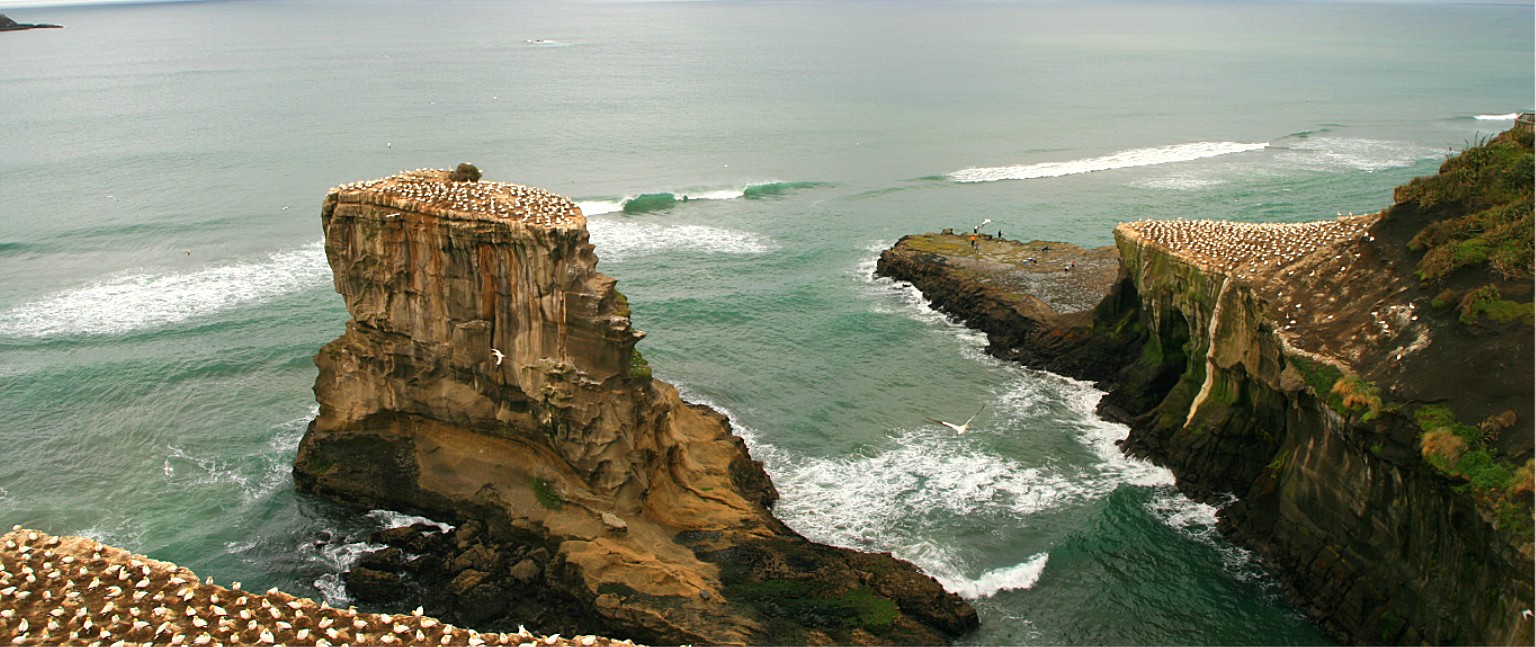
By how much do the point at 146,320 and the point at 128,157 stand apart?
40299 millimetres

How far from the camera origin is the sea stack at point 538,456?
30031mm

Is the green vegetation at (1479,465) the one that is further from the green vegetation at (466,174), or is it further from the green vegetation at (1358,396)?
the green vegetation at (466,174)

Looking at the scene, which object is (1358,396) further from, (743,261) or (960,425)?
(743,261)

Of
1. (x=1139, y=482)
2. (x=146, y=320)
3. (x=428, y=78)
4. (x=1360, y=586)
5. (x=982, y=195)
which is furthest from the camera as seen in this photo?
(x=428, y=78)

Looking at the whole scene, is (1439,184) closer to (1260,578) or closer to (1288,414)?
(1288,414)

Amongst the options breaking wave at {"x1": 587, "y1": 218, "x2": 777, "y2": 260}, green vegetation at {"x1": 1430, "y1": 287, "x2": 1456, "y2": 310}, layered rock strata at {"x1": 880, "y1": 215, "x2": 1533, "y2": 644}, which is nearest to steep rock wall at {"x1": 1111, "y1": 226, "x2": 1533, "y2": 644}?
layered rock strata at {"x1": 880, "y1": 215, "x2": 1533, "y2": 644}

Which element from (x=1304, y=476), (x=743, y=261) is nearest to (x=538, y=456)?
(x=1304, y=476)

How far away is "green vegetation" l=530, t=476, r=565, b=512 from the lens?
108 ft

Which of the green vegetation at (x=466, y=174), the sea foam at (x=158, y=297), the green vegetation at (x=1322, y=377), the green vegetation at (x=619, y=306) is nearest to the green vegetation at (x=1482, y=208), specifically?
the green vegetation at (x=1322, y=377)

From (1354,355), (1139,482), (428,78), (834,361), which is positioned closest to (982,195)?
(834,361)

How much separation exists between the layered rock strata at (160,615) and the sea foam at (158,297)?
32012 millimetres

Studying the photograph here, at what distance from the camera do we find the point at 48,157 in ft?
282

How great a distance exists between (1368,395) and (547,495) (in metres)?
22.8

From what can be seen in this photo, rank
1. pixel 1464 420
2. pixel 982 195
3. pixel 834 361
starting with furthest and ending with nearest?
1. pixel 982 195
2. pixel 834 361
3. pixel 1464 420
